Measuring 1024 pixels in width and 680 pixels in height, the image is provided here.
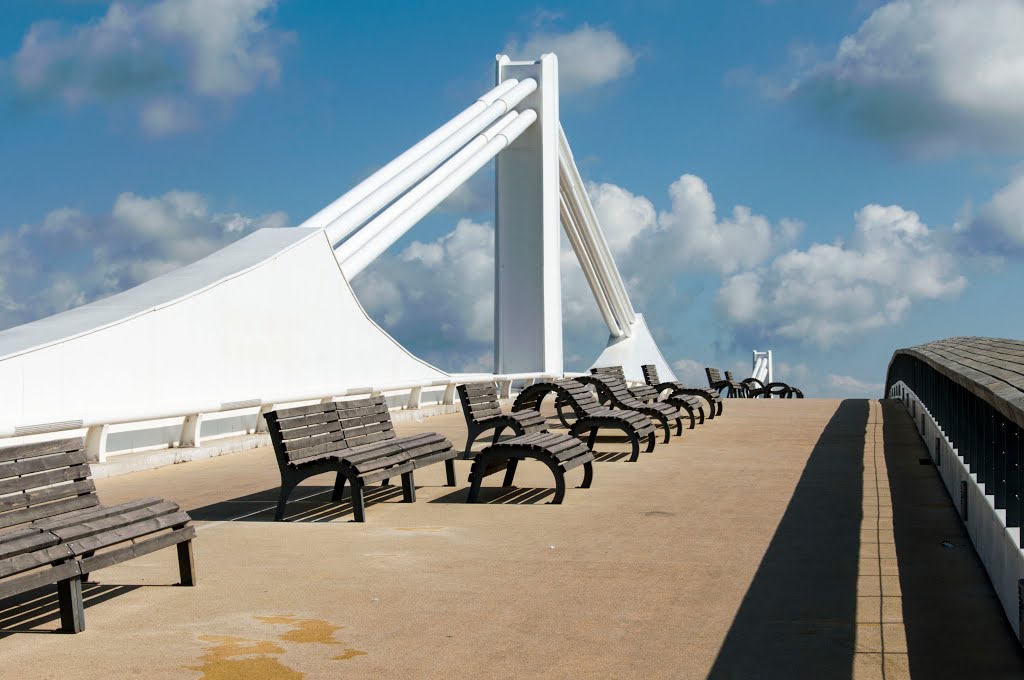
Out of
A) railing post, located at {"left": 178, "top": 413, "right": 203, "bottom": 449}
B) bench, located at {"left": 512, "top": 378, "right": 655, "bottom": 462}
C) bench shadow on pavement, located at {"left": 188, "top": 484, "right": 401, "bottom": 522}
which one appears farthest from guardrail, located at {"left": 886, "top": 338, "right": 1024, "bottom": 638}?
railing post, located at {"left": 178, "top": 413, "right": 203, "bottom": 449}

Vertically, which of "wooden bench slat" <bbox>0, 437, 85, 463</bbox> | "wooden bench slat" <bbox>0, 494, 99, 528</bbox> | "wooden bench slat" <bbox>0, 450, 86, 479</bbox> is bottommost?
"wooden bench slat" <bbox>0, 494, 99, 528</bbox>

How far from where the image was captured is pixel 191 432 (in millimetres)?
12016

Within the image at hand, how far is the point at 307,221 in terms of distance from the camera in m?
19.0

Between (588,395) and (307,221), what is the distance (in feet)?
26.7

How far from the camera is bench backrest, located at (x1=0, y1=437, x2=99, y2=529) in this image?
521 centimetres

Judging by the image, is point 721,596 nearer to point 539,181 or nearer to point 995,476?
point 995,476

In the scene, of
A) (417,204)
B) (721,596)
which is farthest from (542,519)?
(417,204)

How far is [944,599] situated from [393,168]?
17661mm

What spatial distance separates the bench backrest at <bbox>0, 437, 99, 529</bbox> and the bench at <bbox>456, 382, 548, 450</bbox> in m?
5.11

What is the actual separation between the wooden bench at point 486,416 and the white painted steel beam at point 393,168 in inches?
293

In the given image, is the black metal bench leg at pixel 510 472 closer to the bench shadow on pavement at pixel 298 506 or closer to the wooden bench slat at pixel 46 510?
the bench shadow on pavement at pixel 298 506

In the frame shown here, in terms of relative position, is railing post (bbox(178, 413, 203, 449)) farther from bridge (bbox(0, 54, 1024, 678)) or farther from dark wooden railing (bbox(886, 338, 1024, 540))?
dark wooden railing (bbox(886, 338, 1024, 540))

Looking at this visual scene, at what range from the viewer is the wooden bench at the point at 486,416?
10.4 meters

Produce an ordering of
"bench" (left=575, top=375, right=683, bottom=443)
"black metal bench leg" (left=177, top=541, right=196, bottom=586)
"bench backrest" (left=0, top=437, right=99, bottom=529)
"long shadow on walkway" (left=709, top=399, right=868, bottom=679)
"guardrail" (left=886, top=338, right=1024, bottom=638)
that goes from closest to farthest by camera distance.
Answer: "long shadow on walkway" (left=709, top=399, right=868, bottom=679) → "guardrail" (left=886, top=338, right=1024, bottom=638) → "bench backrest" (left=0, top=437, right=99, bottom=529) → "black metal bench leg" (left=177, top=541, right=196, bottom=586) → "bench" (left=575, top=375, right=683, bottom=443)
